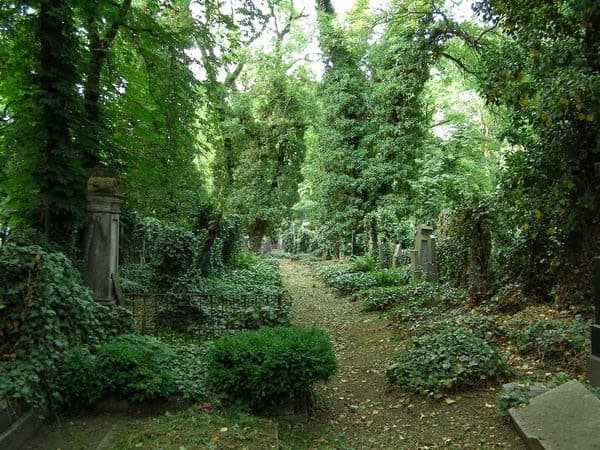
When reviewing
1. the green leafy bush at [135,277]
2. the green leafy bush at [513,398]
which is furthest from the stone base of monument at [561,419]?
the green leafy bush at [135,277]

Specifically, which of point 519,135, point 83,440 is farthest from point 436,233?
point 83,440

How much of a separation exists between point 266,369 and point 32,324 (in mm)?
2367

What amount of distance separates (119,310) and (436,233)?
11.3 m

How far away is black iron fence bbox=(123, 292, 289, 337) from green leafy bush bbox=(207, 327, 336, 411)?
2443mm

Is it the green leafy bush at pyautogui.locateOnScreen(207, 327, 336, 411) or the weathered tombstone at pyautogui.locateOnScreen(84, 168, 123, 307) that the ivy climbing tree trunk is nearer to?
the weathered tombstone at pyautogui.locateOnScreen(84, 168, 123, 307)

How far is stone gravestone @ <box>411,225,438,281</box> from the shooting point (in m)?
13.0

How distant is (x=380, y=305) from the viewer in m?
11.0

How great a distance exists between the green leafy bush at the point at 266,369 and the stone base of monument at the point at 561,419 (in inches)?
79.1

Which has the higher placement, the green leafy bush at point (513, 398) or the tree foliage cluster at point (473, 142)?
the tree foliage cluster at point (473, 142)

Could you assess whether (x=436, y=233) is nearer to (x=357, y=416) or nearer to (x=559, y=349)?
(x=559, y=349)

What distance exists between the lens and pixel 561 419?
406cm

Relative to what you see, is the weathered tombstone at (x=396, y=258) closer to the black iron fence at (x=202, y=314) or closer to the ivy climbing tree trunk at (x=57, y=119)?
the black iron fence at (x=202, y=314)

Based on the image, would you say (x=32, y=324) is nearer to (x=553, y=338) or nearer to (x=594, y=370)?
(x=594, y=370)

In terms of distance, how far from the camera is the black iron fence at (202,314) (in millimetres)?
7711
